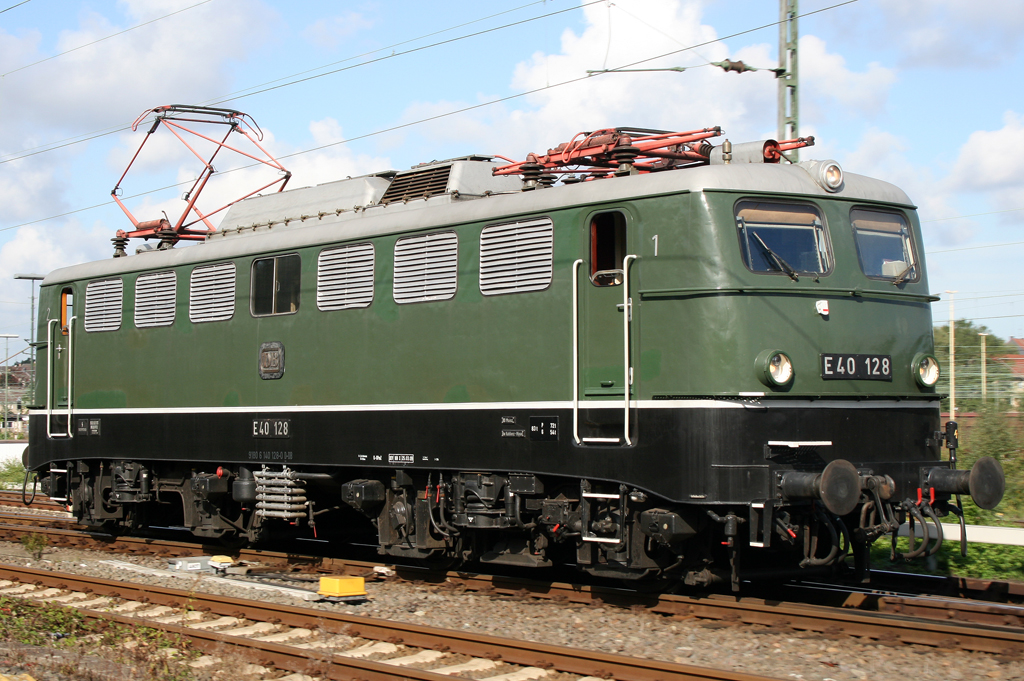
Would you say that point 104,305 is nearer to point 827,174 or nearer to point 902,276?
point 827,174

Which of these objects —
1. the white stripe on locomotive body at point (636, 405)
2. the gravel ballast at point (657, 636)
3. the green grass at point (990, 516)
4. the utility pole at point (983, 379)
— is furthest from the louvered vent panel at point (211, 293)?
the utility pole at point (983, 379)

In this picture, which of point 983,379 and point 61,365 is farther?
point 983,379

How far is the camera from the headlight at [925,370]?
9344mm

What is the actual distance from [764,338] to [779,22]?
677 cm

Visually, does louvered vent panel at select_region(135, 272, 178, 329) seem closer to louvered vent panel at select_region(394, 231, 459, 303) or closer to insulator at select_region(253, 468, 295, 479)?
insulator at select_region(253, 468, 295, 479)

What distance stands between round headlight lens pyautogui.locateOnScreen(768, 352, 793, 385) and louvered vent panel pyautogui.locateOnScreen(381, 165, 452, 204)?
14.2 ft

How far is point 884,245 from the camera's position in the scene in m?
9.59

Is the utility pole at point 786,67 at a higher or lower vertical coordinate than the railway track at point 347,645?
higher

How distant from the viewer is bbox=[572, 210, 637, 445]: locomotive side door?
9102 mm

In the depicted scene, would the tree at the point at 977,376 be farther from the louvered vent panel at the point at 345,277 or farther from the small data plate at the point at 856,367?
the louvered vent panel at the point at 345,277

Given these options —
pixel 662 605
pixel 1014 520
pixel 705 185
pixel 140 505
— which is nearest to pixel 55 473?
pixel 140 505

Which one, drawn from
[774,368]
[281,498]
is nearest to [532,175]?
[774,368]

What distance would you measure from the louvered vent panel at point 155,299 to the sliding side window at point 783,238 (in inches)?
308

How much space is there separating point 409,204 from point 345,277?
106 cm
